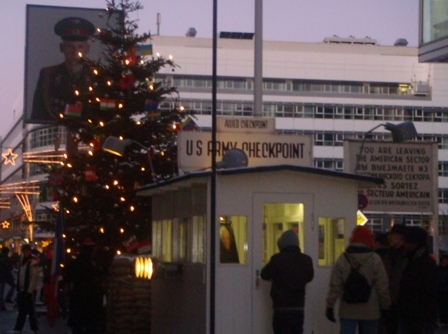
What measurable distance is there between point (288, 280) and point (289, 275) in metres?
0.07

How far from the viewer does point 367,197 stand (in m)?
20.6

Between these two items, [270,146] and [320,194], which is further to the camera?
[270,146]

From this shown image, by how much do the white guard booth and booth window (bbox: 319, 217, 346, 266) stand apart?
0.05 ft

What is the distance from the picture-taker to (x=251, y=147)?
16.6 metres

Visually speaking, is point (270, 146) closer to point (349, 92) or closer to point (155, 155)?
point (155, 155)

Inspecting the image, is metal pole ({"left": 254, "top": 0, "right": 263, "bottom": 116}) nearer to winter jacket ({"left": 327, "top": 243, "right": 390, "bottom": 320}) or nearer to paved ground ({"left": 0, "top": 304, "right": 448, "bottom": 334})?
paved ground ({"left": 0, "top": 304, "right": 448, "bottom": 334})

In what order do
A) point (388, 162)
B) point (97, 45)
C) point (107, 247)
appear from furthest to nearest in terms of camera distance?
point (97, 45)
point (107, 247)
point (388, 162)

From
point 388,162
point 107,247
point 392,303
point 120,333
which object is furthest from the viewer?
point 107,247

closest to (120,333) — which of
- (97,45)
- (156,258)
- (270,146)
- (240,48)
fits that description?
(156,258)

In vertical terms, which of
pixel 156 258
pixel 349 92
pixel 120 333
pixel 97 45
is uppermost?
pixel 349 92

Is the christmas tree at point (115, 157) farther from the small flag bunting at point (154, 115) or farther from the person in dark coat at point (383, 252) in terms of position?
the person in dark coat at point (383, 252)

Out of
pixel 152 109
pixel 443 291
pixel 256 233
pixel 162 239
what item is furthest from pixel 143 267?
pixel 443 291

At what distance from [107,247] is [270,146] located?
728cm

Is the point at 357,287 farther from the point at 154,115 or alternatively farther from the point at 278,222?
the point at 154,115
